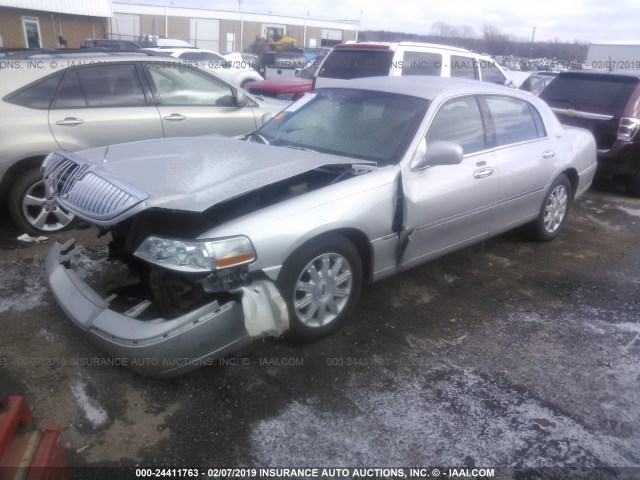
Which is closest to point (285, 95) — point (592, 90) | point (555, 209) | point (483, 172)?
point (592, 90)

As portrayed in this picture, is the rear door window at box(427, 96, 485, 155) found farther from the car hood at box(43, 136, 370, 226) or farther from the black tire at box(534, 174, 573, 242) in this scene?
the black tire at box(534, 174, 573, 242)

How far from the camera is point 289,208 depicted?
9.66 ft

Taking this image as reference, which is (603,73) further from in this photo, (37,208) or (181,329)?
(37,208)

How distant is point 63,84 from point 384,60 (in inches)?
177

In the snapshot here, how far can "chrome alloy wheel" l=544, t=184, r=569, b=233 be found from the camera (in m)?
5.09

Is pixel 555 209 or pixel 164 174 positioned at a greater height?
pixel 164 174

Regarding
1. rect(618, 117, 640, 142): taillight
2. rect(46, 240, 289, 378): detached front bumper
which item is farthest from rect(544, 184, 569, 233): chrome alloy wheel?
rect(46, 240, 289, 378): detached front bumper

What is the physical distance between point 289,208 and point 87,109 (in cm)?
308

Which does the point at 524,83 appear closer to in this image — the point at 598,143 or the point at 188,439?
the point at 598,143

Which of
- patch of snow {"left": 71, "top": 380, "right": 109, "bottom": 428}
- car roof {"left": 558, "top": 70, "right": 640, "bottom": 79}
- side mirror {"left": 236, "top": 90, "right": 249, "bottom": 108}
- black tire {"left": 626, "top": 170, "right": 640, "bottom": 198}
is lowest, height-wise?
patch of snow {"left": 71, "top": 380, "right": 109, "bottom": 428}

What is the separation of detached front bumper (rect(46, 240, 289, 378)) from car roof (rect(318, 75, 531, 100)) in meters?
2.08

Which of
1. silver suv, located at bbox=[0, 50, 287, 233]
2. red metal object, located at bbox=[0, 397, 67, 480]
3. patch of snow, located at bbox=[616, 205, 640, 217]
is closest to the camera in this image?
red metal object, located at bbox=[0, 397, 67, 480]

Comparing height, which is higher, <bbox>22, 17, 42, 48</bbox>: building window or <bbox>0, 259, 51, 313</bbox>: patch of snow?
<bbox>22, 17, 42, 48</bbox>: building window

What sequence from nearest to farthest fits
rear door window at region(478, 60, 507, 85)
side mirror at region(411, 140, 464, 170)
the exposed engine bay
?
the exposed engine bay
side mirror at region(411, 140, 464, 170)
rear door window at region(478, 60, 507, 85)
